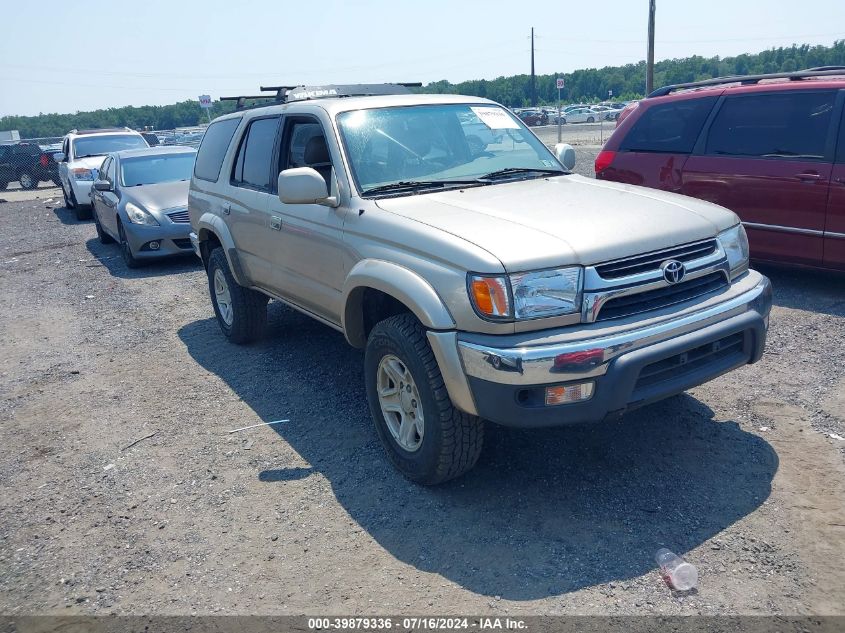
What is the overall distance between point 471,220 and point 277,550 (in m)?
1.84

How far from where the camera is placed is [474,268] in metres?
3.27

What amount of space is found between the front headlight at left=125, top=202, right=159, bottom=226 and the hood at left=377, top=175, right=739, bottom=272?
6.98 metres

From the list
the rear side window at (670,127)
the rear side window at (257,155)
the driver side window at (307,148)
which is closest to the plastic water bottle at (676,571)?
the driver side window at (307,148)

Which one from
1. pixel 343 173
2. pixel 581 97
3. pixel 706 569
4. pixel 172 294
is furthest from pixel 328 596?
pixel 581 97

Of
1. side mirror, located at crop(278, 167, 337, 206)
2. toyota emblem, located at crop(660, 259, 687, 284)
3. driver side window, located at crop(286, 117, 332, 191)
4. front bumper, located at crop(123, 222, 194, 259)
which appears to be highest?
driver side window, located at crop(286, 117, 332, 191)

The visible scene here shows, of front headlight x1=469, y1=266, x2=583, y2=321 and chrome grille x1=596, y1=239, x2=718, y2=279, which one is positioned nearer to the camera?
front headlight x1=469, y1=266, x2=583, y2=321

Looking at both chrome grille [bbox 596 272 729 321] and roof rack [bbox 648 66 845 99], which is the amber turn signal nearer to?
chrome grille [bbox 596 272 729 321]

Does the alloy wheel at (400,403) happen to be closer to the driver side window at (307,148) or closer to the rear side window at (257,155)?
the driver side window at (307,148)

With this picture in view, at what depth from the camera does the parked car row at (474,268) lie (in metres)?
3.23

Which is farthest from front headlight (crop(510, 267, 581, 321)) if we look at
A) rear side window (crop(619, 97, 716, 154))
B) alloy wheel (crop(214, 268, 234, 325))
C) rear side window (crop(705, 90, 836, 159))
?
rear side window (crop(619, 97, 716, 154))

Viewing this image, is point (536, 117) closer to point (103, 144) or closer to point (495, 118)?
point (103, 144)

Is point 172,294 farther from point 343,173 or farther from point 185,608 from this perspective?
point 185,608

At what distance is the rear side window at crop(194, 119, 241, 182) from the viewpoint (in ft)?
20.2

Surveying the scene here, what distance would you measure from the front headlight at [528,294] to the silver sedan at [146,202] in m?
7.78
